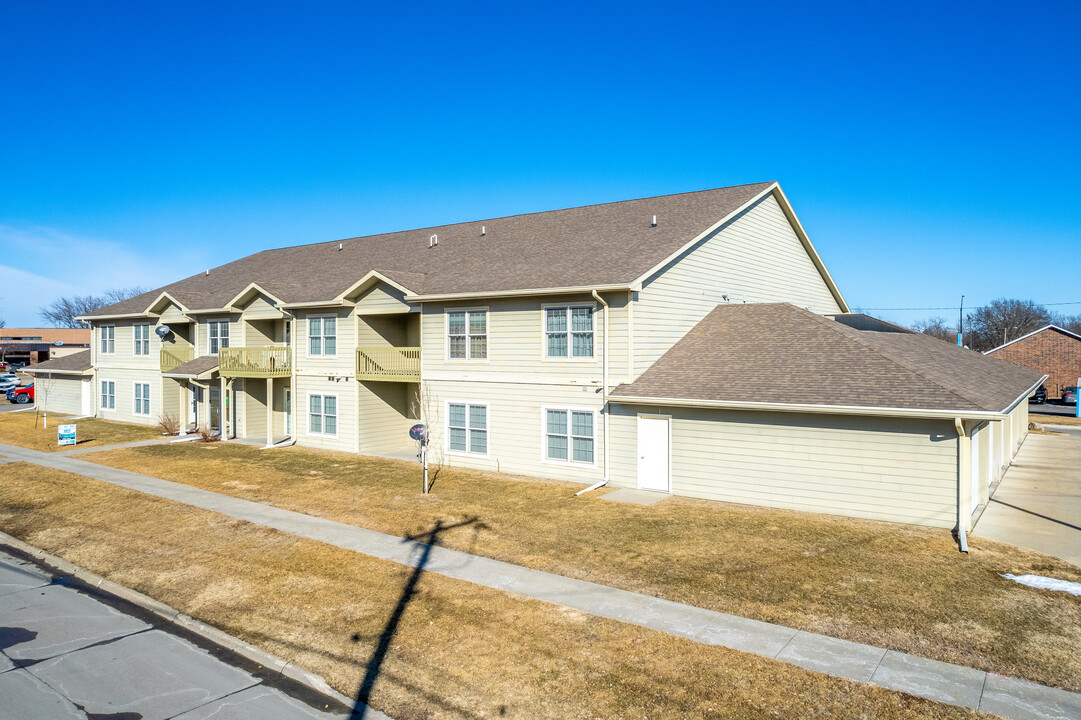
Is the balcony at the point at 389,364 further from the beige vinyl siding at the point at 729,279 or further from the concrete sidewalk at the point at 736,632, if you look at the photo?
the concrete sidewalk at the point at 736,632

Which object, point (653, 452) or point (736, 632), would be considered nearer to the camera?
point (736, 632)

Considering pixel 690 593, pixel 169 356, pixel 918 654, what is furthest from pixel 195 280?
pixel 918 654

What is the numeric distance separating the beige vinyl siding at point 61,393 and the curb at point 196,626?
98.7 feet

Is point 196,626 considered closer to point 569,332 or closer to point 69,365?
point 569,332

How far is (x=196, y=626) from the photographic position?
1024cm

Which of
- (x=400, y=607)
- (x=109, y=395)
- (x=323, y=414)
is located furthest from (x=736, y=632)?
(x=109, y=395)

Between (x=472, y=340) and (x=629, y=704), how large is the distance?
52.3 ft

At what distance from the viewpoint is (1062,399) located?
5191 cm

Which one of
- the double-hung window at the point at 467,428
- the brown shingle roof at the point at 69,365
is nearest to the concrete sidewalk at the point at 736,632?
the double-hung window at the point at 467,428

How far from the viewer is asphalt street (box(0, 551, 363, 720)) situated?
7777mm

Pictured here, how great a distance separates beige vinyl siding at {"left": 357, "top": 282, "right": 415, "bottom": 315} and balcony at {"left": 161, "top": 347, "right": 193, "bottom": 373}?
12.7 metres

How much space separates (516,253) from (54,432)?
81.7 feet

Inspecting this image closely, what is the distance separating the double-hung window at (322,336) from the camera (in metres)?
27.0

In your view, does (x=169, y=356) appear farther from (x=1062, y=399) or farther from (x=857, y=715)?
(x=1062, y=399)
